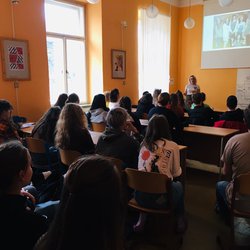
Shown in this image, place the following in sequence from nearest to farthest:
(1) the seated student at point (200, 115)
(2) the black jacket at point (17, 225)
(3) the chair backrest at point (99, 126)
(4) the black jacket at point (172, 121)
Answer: (2) the black jacket at point (17, 225) → (4) the black jacket at point (172, 121) → (3) the chair backrest at point (99, 126) → (1) the seated student at point (200, 115)

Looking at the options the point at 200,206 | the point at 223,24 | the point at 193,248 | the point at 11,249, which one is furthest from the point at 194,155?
the point at 223,24

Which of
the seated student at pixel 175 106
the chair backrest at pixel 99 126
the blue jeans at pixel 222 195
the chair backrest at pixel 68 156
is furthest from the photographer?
the chair backrest at pixel 99 126

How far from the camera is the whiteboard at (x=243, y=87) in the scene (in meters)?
7.30

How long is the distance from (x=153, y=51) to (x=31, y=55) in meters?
3.68

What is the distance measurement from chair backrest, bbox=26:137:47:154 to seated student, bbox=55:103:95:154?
0.34m

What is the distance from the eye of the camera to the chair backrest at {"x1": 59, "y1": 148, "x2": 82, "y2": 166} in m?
2.64

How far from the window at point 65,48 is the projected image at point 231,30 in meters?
3.72

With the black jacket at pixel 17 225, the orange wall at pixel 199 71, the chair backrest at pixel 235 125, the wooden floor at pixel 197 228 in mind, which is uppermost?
the orange wall at pixel 199 71

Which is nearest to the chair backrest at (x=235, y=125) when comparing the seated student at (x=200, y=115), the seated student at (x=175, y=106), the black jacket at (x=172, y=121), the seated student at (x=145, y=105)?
the seated student at (x=200, y=115)

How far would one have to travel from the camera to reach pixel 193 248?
2.25 metres

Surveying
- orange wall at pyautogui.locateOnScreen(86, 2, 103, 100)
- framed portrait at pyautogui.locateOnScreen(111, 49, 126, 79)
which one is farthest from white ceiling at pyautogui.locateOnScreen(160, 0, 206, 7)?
orange wall at pyautogui.locateOnScreen(86, 2, 103, 100)

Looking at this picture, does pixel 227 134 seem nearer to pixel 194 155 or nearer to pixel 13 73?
pixel 194 155

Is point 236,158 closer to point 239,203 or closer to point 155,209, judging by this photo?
point 239,203

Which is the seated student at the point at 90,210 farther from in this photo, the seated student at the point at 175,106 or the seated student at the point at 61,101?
the seated student at the point at 61,101
